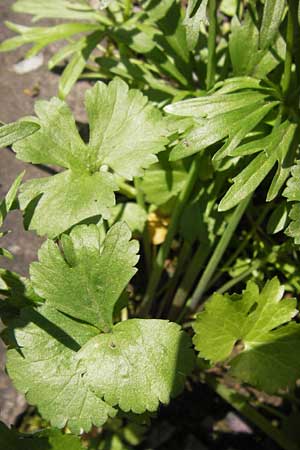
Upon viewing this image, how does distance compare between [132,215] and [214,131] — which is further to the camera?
[132,215]

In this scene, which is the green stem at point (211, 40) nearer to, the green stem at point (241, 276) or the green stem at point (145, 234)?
the green stem at point (145, 234)

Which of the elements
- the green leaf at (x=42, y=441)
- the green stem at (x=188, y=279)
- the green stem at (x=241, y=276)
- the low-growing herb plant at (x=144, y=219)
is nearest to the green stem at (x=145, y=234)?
the low-growing herb plant at (x=144, y=219)

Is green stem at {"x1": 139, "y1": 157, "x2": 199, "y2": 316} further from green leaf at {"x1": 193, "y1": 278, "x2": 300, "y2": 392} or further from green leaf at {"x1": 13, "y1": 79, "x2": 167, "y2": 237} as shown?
green leaf at {"x1": 193, "y1": 278, "x2": 300, "y2": 392}

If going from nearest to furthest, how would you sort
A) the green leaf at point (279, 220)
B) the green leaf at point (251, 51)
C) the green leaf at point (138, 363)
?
the green leaf at point (138, 363) < the green leaf at point (279, 220) < the green leaf at point (251, 51)

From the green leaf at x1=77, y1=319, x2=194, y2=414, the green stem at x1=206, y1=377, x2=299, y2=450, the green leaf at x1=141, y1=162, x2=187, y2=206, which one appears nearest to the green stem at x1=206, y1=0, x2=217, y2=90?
the green leaf at x1=141, y1=162, x2=187, y2=206

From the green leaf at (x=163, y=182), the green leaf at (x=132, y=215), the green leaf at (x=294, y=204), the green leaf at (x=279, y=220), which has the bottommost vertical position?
the green leaf at (x=132, y=215)

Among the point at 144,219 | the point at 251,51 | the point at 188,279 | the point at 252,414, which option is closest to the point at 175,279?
the point at 188,279

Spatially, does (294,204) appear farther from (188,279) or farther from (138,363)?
(188,279)
